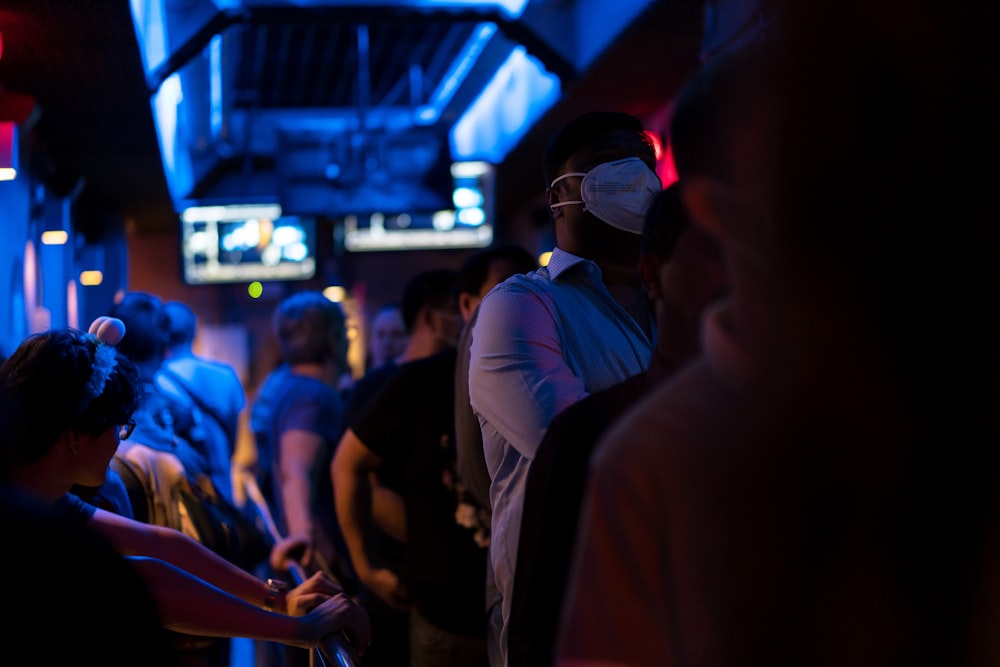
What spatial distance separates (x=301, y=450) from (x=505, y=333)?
2483 mm

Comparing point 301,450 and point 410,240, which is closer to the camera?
Answer: point 301,450

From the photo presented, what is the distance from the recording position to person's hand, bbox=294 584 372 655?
1998 mm

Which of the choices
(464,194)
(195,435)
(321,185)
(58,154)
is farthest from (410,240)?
(195,435)

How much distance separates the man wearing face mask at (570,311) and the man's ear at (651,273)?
30cm

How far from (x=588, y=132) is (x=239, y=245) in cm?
720

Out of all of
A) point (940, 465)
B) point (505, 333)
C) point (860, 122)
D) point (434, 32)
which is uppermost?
point (434, 32)

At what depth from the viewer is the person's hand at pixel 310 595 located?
7.32ft

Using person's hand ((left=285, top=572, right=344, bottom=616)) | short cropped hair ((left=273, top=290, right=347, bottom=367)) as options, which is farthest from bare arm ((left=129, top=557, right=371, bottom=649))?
short cropped hair ((left=273, top=290, right=347, bottom=367))

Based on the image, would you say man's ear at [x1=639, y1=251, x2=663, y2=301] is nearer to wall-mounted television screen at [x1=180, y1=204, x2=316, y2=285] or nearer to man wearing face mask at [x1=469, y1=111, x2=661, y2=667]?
man wearing face mask at [x1=469, y1=111, x2=661, y2=667]

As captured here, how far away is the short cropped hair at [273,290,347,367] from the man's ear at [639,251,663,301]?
127 inches

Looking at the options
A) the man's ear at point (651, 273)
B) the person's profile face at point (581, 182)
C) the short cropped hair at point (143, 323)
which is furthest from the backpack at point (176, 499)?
the man's ear at point (651, 273)

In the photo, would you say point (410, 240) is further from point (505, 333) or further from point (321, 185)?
point (505, 333)

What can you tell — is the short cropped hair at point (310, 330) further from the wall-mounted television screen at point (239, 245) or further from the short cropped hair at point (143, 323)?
the wall-mounted television screen at point (239, 245)

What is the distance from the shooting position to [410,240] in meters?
8.39
